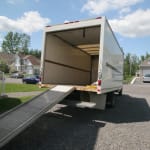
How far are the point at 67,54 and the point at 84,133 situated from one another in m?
5.20

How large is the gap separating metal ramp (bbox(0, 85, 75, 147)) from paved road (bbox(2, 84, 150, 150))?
452 millimetres

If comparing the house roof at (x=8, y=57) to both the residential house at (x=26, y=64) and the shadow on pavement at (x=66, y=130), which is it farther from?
the shadow on pavement at (x=66, y=130)

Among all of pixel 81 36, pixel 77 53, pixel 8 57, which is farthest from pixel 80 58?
pixel 8 57

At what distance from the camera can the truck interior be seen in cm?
877

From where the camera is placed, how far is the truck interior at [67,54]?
8773 millimetres

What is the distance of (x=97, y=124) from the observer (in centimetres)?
711

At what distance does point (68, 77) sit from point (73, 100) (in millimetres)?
3167

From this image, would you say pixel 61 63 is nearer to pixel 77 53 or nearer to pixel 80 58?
pixel 77 53

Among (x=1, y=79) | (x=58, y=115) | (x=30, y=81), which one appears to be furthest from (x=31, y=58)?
(x=58, y=115)

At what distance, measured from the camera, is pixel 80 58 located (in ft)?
43.1

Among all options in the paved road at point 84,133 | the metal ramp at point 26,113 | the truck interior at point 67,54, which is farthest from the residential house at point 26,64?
the metal ramp at point 26,113

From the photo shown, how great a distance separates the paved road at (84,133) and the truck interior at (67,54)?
1.83m

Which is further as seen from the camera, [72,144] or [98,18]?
[98,18]

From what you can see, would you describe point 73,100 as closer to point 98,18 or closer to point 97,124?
point 97,124
